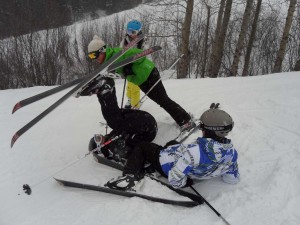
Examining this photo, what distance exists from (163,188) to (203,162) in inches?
18.8

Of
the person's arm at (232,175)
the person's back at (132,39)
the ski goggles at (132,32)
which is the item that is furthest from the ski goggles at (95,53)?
the person's arm at (232,175)

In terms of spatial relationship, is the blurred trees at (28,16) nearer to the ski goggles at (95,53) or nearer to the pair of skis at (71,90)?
the ski goggles at (95,53)

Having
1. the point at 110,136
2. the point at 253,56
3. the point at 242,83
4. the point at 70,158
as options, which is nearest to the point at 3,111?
the point at 70,158

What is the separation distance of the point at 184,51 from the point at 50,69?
23.9 ft

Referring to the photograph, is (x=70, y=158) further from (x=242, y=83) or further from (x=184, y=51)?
(x=184, y=51)

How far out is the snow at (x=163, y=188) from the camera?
255 centimetres

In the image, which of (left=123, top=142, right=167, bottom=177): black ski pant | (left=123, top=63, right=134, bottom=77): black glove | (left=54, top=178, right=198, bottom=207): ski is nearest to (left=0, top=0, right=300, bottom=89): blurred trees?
(left=123, top=63, right=134, bottom=77): black glove

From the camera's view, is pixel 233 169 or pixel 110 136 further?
pixel 110 136

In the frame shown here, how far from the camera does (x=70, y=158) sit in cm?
379

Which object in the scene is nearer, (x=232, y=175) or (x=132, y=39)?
(x=232, y=175)

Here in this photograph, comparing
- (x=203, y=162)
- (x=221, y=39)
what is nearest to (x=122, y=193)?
(x=203, y=162)

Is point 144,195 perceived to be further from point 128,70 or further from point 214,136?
point 128,70

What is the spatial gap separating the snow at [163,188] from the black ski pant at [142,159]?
18cm

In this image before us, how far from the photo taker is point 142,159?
10.2ft
